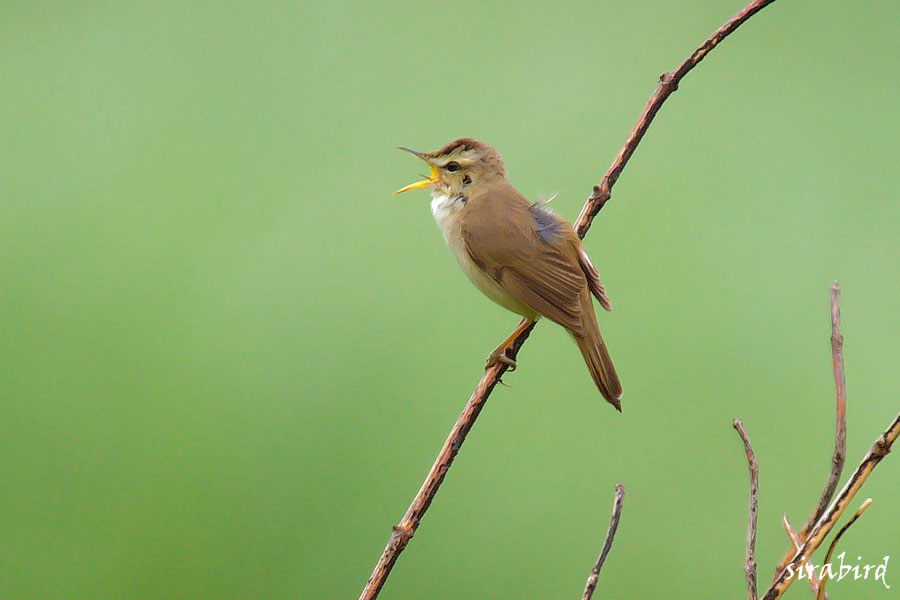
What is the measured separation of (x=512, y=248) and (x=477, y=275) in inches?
3.5

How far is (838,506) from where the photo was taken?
62 centimetres

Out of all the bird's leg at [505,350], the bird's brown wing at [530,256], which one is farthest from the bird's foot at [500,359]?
the bird's brown wing at [530,256]

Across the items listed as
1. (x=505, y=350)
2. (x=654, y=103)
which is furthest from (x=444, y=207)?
(x=654, y=103)

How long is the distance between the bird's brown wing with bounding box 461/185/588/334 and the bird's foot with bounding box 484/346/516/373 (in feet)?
0.33

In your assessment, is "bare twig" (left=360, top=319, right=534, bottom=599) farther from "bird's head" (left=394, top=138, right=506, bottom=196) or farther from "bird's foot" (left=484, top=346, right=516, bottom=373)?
"bird's head" (left=394, top=138, right=506, bottom=196)

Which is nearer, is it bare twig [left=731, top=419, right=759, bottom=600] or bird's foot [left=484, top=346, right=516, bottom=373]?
bare twig [left=731, top=419, right=759, bottom=600]

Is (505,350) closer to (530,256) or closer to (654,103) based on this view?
(530,256)

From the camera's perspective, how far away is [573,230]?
160cm

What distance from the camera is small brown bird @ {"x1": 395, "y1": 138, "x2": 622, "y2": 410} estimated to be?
1522 mm

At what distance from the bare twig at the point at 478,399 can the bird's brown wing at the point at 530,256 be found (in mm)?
163

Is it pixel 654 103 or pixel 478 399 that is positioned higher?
pixel 654 103

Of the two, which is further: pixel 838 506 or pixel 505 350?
pixel 505 350

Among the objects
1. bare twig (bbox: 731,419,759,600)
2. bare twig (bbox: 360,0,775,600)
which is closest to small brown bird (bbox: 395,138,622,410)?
bare twig (bbox: 360,0,775,600)

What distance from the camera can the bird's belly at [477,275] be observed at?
5.22 ft
